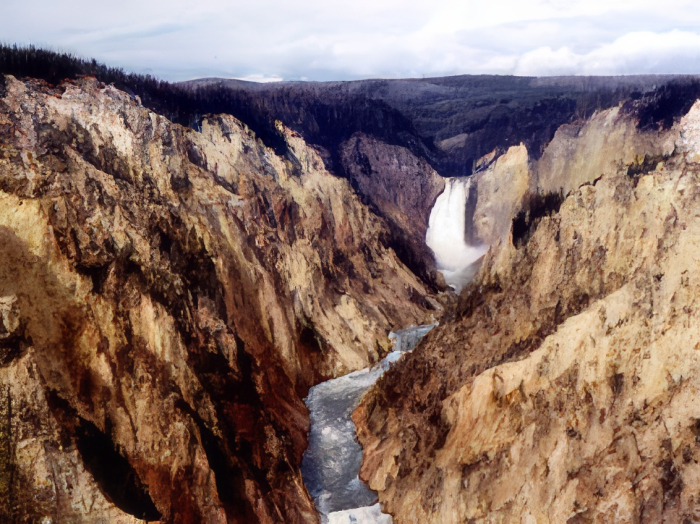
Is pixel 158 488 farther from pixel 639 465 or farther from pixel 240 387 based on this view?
pixel 639 465

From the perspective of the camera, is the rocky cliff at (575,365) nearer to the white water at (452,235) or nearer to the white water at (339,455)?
the white water at (339,455)

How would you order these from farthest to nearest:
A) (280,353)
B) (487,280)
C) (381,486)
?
(280,353) < (487,280) < (381,486)

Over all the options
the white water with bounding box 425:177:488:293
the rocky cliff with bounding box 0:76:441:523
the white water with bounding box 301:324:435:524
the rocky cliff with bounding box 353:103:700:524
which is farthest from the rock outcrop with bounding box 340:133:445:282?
the rocky cliff with bounding box 353:103:700:524

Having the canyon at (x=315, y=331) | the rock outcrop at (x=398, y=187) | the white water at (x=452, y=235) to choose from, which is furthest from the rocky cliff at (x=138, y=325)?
the rock outcrop at (x=398, y=187)

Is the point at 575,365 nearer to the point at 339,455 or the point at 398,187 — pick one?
the point at 339,455

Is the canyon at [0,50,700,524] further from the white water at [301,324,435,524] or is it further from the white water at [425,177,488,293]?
the white water at [425,177,488,293]

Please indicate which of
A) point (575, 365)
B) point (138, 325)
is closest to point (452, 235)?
point (575, 365)

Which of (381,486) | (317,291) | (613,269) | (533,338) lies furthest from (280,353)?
(613,269)
